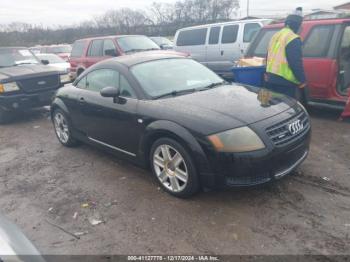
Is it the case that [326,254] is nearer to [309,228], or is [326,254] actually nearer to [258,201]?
[309,228]

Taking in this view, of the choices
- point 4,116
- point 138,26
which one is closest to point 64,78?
point 4,116

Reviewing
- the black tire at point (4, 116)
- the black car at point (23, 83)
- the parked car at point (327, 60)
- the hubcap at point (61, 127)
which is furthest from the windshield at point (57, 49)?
the parked car at point (327, 60)

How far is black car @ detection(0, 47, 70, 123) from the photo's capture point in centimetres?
787

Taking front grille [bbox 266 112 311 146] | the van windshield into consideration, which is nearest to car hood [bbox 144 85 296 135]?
front grille [bbox 266 112 311 146]

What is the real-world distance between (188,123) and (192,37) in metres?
8.96

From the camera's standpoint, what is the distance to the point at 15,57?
29.5ft

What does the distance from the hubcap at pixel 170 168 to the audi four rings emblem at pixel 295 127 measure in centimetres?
120

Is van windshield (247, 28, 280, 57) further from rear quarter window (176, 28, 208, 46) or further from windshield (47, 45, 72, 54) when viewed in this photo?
windshield (47, 45, 72, 54)

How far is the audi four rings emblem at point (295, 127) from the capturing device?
368 centimetres

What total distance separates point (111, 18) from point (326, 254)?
49.6 m

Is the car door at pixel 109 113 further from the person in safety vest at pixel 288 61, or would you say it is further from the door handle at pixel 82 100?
the person in safety vest at pixel 288 61

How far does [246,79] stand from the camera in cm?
635

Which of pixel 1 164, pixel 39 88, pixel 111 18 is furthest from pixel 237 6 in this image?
pixel 1 164

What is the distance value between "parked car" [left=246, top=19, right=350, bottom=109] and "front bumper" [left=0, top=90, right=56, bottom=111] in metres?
5.89
